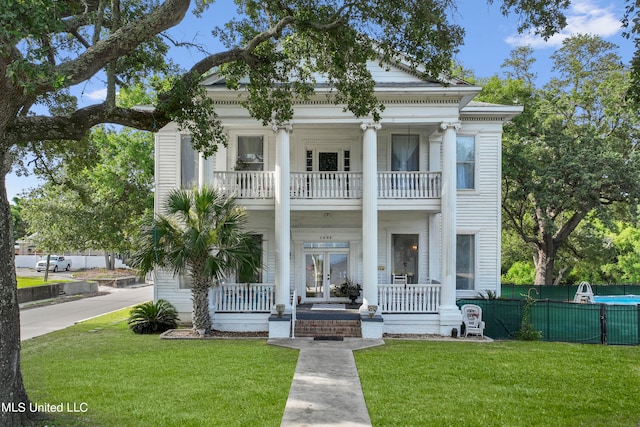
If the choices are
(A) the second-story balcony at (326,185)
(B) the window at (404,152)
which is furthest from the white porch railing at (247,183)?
(B) the window at (404,152)

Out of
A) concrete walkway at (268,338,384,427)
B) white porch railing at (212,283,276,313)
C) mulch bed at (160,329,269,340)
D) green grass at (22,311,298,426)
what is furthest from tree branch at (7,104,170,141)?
white porch railing at (212,283,276,313)

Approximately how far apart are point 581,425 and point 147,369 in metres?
7.73

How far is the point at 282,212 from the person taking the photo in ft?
45.5

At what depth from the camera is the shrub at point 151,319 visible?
45.6 feet

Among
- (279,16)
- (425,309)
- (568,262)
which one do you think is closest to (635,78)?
(279,16)

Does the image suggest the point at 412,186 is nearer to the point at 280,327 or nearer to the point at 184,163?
the point at 280,327

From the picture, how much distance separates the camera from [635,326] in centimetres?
1270

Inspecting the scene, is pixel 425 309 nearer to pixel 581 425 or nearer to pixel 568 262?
pixel 581 425

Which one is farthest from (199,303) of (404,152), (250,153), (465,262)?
(465,262)

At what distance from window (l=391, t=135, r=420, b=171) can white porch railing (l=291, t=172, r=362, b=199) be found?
6.67 ft

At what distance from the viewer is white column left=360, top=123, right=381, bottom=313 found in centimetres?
1373

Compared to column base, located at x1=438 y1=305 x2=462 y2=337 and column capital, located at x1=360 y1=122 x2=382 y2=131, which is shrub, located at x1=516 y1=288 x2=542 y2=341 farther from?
column capital, located at x1=360 y1=122 x2=382 y2=131

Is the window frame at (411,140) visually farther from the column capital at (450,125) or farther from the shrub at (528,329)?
the shrub at (528,329)

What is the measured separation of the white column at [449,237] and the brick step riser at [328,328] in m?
2.73
